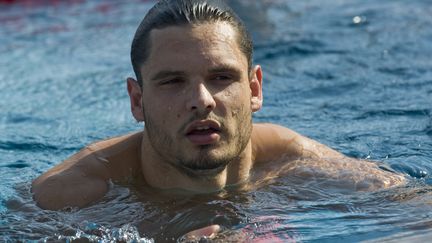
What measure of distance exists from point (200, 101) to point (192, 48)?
277mm

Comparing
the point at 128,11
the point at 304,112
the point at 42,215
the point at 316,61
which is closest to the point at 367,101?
the point at 304,112

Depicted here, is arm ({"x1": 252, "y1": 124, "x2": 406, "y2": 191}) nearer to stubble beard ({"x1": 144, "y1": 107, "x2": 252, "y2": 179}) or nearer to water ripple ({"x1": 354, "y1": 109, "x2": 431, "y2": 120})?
stubble beard ({"x1": 144, "y1": 107, "x2": 252, "y2": 179})

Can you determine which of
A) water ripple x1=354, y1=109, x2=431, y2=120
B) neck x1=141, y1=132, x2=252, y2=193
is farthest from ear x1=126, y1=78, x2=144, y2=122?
water ripple x1=354, y1=109, x2=431, y2=120

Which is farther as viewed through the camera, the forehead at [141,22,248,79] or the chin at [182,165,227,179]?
the chin at [182,165,227,179]

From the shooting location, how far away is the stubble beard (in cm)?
381

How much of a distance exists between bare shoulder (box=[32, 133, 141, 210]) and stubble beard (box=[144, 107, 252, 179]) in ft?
0.89

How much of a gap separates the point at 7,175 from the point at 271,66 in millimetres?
3162

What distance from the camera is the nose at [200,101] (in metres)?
3.71

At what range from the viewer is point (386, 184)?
4301 millimetres

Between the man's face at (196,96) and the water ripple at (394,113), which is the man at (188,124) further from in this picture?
the water ripple at (394,113)

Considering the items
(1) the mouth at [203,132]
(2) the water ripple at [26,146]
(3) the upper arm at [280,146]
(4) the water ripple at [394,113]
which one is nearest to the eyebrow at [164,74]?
(1) the mouth at [203,132]

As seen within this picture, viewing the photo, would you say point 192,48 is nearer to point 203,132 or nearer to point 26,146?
point 203,132

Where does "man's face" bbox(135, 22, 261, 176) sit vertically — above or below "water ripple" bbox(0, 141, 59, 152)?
above

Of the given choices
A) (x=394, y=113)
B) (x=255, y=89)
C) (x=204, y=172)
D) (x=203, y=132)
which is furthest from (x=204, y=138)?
(x=394, y=113)
